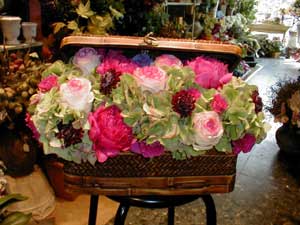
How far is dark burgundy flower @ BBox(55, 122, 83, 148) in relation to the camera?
0.79 m

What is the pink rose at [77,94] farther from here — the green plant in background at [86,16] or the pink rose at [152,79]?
the green plant in background at [86,16]

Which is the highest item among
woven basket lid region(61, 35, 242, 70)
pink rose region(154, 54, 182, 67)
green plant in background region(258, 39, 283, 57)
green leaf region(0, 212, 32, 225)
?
woven basket lid region(61, 35, 242, 70)

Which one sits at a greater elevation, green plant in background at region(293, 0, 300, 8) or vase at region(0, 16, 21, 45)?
green plant in background at region(293, 0, 300, 8)

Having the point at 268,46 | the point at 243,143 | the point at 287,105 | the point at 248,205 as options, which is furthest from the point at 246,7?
the point at 243,143

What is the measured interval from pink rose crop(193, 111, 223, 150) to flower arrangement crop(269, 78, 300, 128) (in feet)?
6.80

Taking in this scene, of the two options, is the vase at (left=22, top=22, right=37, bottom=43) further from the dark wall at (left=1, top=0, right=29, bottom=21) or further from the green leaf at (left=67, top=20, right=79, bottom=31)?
the green leaf at (left=67, top=20, right=79, bottom=31)

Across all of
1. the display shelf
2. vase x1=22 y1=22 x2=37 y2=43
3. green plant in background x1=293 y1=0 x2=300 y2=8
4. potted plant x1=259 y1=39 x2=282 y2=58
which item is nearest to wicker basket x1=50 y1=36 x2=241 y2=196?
the display shelf

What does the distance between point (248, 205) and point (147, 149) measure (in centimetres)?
170

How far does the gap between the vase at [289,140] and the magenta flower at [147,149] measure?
2270mm

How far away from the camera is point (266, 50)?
723 cm

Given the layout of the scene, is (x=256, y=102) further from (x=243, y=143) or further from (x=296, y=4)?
(x=296, y=4)

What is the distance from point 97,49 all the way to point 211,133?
1.31 feet

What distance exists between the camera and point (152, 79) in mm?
827

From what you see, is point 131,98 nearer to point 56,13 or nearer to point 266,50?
point 56,13
